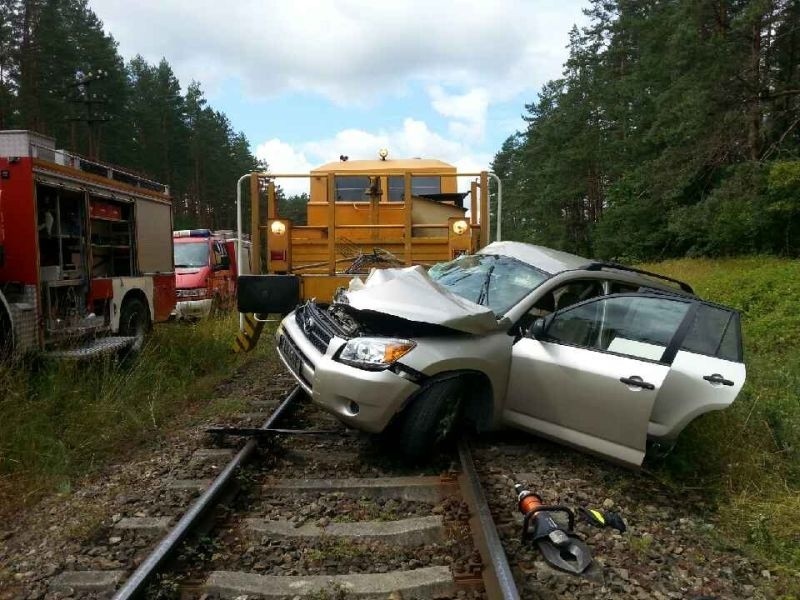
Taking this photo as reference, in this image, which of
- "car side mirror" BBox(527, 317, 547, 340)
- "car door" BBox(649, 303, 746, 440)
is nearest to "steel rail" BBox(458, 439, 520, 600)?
"car side mirror" BBox(527, 317, 547, 340)

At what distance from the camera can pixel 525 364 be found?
471 cm

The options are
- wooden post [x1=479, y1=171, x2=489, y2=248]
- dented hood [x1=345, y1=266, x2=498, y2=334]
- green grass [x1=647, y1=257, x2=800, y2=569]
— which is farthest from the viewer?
wooden post [x1=479, y1=171, x2=489, y2=248]

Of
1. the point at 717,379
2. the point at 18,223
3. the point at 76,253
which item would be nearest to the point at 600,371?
the point at 717,379

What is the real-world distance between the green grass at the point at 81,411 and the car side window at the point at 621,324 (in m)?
3.37

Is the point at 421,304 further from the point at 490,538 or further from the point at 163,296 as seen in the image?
the point at 163,296

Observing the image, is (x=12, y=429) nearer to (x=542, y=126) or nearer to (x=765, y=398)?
(x=765, y=398)

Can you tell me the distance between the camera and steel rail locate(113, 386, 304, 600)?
2820mm

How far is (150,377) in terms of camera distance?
24.3 ft

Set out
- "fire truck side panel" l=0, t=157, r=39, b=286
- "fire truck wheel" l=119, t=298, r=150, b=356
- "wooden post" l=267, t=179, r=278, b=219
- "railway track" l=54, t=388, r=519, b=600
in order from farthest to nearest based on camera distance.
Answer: "fire truck wheel" l=119, t=298, r=150, b=356 → "wooden post" l=267, t=179, r=278, b=219 → "fire truck side panel" l=0, t=157, r=39, b=286 → "railway track" l=54, t=388, r=519, b=600

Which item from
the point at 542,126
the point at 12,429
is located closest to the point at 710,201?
the point at 12,429

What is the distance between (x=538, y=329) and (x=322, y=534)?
2186 mm

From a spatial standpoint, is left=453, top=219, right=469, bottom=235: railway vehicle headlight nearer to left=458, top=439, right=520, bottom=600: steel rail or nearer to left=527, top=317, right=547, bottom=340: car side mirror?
left=527, top=317, right=547, bottom=340: car side mirror

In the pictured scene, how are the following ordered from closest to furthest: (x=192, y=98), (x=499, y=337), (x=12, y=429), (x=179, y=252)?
(x=499, y=337)
(x=12, y=429)
(x=179, y=252)
(x=192, y=98)

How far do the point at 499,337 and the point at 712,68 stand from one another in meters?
18.4
